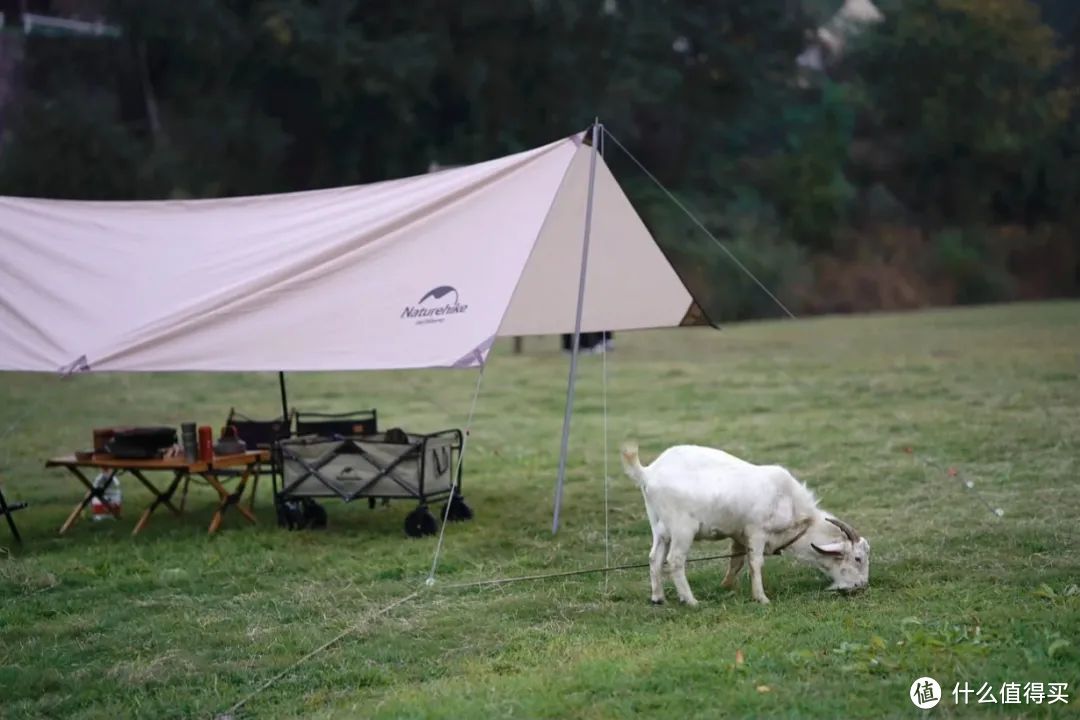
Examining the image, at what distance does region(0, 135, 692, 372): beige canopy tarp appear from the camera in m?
6.79

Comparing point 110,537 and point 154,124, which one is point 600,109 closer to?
point 154,124

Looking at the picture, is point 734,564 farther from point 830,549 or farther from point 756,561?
point 830,549

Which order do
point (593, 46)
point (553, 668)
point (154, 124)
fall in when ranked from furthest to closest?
point (593, 46)
point (154, 124)
point (553, 668)

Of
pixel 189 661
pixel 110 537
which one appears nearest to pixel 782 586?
pixel 189 661

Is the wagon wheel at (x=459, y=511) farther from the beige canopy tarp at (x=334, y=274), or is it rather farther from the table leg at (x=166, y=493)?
the table leg at (x=166, y=493)

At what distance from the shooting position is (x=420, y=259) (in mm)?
7074

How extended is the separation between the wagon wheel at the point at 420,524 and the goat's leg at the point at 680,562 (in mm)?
2036

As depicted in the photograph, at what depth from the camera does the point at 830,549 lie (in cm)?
544

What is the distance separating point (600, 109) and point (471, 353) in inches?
755

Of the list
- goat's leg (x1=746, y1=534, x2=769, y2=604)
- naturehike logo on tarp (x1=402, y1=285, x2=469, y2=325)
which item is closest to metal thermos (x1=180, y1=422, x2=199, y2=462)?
naturehike logo on tarp (x1=402, y1=285, x2=469, y2=325)

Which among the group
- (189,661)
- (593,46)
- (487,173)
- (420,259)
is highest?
(593,46)

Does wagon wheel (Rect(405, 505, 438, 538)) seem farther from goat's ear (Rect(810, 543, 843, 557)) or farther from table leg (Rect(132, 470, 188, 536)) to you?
goat's ear (Rect(810, 543, 843, 557))

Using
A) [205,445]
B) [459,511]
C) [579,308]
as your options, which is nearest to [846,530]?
[579,308]

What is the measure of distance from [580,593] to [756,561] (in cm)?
82
